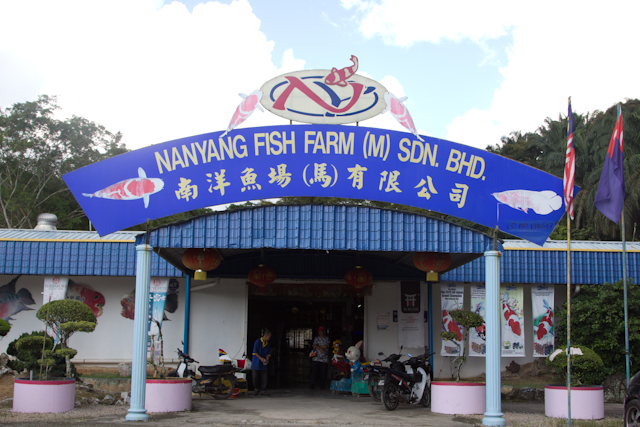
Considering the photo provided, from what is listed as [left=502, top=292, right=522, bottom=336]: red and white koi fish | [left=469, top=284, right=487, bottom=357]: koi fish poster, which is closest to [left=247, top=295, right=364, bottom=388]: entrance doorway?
[left=469, top=284, right=487, bottom=357]: koi fish poster

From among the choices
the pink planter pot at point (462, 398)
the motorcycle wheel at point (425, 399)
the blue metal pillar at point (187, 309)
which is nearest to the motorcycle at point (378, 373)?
the motorcycle wheel at point (425, 399)

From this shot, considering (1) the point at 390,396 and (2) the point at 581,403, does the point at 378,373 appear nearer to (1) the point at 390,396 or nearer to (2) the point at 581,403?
(1) the point at 390,396

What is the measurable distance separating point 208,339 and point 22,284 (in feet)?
17.9

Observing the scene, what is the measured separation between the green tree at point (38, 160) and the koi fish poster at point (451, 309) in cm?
2727

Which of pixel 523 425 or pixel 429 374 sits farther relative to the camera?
pixel 429 374

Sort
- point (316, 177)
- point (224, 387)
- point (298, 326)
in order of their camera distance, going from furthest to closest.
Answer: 1. point (298, 326)
2. point (224, 387)
3. point (316, 177)

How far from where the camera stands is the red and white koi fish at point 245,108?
1062 centimetres

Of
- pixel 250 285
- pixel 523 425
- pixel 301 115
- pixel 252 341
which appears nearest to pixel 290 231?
pixel 301 115

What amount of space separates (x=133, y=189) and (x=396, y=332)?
29.0ft

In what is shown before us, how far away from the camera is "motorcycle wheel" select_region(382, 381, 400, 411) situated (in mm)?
11578

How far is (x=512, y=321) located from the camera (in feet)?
50.3

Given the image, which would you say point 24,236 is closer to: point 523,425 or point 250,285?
point 250,285

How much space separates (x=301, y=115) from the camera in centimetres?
1082

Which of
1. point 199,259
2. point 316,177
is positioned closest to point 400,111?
point 316,177
